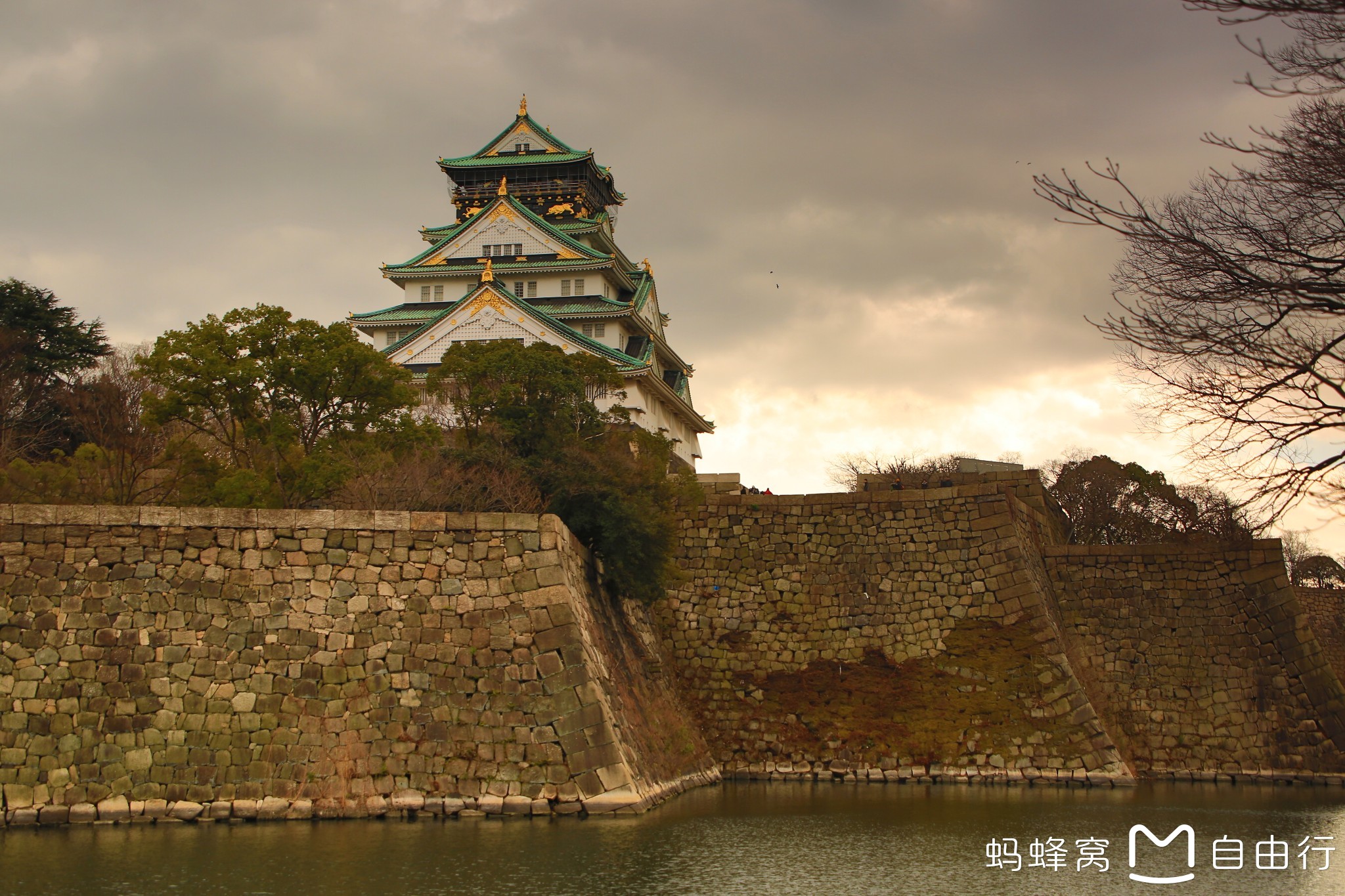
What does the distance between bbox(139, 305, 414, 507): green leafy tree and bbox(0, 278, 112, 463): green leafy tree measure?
7.12 m

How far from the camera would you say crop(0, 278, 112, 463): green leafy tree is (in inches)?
1010

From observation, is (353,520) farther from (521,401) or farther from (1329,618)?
(1329,618)

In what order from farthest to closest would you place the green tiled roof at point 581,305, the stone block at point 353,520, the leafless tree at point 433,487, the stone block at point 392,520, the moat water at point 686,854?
the green tiled roof at point 581,305 < the leafless tree at point 433,487 < the stone block at point 392,520 < the stone block at point 353,520 < the moat water at point 686,854

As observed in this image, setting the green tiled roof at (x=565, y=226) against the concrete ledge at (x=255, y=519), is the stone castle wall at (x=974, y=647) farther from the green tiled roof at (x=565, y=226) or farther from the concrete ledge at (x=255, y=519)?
the green tiled roof at (x=565, y=226)

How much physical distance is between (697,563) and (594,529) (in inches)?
175

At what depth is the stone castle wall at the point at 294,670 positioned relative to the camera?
14688mm

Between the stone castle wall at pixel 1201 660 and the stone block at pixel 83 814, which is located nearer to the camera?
the stone block at pixel 83 814

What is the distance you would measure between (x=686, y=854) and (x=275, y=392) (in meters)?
10.6

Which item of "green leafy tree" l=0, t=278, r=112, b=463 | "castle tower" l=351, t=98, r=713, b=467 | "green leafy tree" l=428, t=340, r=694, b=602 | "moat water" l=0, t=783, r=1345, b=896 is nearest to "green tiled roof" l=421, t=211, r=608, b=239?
"castle tower" l=351, t=98, r=713, b=467

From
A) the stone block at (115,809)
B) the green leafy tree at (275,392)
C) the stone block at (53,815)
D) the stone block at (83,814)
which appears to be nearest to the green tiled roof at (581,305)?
the green leafy tree at (275,392)

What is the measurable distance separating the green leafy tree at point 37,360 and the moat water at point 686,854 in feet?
45.7

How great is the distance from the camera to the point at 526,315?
123 ft

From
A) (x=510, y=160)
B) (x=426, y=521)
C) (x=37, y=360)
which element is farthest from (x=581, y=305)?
(x=426, y=521)

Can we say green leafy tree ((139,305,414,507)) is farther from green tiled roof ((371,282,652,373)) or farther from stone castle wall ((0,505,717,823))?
green tiled roof ((371,282,652,373))
